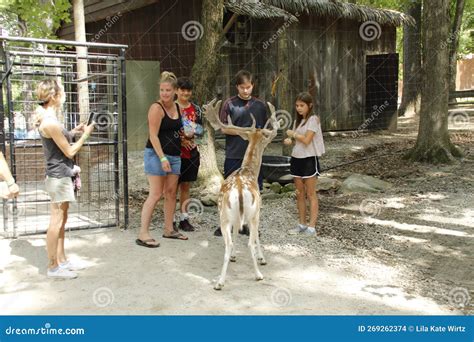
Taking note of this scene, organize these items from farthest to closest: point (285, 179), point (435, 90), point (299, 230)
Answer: point (435, 90)
point (285, 179)
point (299, 230)

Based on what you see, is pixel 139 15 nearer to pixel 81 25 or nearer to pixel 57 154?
pixel 81 25

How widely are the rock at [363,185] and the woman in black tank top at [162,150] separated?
3.53 metres

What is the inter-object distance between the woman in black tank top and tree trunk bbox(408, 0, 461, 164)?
620 cm

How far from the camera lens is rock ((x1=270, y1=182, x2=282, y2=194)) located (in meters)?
8.33

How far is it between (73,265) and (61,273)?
24 cm

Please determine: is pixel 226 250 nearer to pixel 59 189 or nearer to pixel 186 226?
pixel 59 189

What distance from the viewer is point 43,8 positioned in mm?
9555

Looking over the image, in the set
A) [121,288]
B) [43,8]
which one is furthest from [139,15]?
[121,288]

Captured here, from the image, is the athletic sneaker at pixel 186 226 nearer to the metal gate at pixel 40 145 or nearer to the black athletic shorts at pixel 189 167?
the black athletic shorts at pixel 189 167

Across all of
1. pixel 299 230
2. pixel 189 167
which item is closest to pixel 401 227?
pixel 299 230

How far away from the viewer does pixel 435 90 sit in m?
10.2

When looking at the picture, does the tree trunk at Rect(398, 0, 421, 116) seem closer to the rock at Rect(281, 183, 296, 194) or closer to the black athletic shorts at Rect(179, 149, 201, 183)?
the rock at Rect(281, 183, 296, 194)

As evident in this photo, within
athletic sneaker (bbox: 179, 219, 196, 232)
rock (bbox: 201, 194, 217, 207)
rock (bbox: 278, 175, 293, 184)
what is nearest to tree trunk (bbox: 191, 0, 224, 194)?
rock (bbox: 201, 194, 217, 207)

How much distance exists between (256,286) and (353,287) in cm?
82
